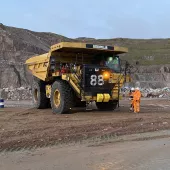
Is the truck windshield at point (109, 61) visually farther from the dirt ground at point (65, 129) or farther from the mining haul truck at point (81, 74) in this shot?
the dirt ground at point (65, 129)

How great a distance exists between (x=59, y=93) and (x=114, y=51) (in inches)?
110

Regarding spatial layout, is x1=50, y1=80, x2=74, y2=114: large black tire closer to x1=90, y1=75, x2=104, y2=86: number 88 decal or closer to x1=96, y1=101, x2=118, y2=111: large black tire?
x1=90, y1=75, x2=104, y2=86: number 88 decal

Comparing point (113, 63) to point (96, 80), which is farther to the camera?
point (113, 63)

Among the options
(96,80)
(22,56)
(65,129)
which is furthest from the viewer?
(22,56)

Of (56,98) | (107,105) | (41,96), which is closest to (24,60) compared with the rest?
(41,96)

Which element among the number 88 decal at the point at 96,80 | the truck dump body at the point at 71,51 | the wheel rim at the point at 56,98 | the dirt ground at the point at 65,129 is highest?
the truck dump body at the point at 71,51

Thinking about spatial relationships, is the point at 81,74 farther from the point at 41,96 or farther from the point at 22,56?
the point at 22,56

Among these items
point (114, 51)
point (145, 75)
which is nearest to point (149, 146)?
point (114, 51)

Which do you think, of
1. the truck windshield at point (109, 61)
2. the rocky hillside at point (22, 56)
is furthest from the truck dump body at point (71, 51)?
the rocky hillside at point (22, 56)

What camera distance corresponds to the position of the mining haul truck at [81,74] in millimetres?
13922

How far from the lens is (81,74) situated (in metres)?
13.9

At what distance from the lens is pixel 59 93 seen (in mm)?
14320

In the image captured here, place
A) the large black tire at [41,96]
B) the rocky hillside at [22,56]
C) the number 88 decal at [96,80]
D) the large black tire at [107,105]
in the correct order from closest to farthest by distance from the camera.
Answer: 1. the number 88 decal at [96,80]
2. the large black tire at [107,105]
3. the large black tire at [41,96]
4. the rocky hillside at [22,56]

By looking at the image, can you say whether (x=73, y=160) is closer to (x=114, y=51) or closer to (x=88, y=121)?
(x=88, y=121)
